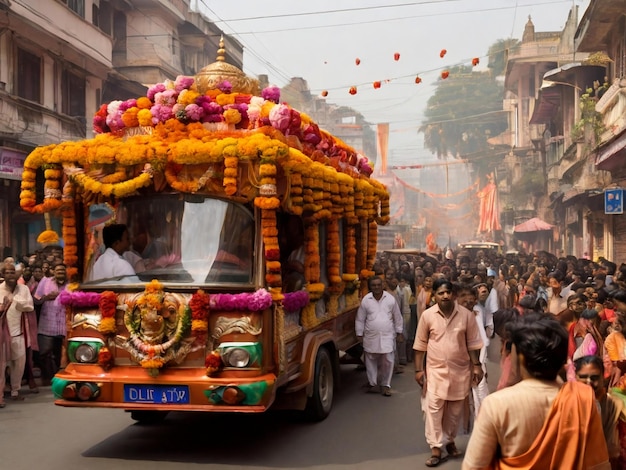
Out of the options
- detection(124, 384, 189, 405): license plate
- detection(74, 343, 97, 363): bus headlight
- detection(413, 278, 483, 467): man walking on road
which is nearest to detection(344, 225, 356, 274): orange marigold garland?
detection(413, 278, 483, 467): man walking on road

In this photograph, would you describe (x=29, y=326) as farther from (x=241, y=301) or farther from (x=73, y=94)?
(x=73, y=94)

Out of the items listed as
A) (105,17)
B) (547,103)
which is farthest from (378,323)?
(547,103)

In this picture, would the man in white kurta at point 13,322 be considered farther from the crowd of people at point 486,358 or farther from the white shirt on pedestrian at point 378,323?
the white shirt on pedestrian at point 378,323

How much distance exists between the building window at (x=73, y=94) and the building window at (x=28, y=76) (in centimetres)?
182

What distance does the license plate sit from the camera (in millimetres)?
6578

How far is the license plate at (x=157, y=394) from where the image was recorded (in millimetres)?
6578

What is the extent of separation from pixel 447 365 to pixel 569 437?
3.72 m

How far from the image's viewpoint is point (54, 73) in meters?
22.2

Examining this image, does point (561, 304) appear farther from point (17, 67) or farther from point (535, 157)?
point (535, 157)

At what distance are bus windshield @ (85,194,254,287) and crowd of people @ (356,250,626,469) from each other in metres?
1.83

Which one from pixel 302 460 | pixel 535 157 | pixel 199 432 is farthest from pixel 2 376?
pixel 535 157

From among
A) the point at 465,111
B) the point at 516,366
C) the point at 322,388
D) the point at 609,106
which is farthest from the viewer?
the point at 465,111

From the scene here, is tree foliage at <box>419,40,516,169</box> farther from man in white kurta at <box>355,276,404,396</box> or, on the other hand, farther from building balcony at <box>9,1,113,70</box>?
man in white kurta at <box>355,276,404,396</box>

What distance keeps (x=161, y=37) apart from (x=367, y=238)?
2394 cm
